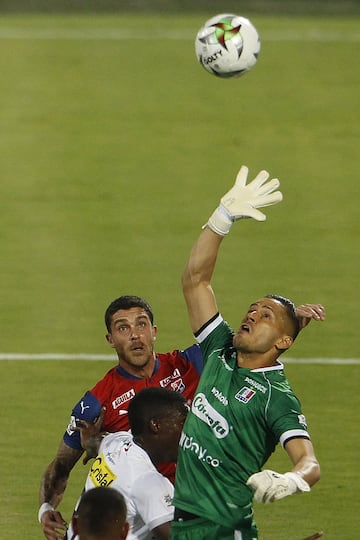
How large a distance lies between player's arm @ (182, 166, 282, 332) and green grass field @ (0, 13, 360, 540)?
8.22ft

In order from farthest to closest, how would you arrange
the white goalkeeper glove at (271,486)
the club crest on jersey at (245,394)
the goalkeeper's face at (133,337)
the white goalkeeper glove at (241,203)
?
the goalkeeper's face at (133,337) < the white goalkeeper glove at (241,203) < the club crest on jersey at (245,394) < the white goalkeeper glove at (271,486)

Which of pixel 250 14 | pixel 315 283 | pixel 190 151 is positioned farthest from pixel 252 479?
pixel 250 14

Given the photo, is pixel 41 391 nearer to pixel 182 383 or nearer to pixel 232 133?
pixel 182 383

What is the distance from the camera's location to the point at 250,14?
25266mm

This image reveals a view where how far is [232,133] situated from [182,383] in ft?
38.9

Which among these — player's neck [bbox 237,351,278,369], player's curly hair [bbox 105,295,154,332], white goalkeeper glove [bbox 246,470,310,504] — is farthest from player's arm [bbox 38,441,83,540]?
white goalkeeper glove [bbox 246,470,310,504]

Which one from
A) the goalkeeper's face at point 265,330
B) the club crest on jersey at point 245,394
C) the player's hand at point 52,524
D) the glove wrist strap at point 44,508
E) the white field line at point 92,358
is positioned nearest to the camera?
the club crest on jersey at point 245,394

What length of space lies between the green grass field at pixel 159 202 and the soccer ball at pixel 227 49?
8.98ft

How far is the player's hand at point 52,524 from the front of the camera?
25.6 feet

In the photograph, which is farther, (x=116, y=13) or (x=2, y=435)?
(x=116, y=13)

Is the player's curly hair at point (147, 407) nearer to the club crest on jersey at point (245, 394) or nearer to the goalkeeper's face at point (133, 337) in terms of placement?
the club crest on jersey at point (245, 394)

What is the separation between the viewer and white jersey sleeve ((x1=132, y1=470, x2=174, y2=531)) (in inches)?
278

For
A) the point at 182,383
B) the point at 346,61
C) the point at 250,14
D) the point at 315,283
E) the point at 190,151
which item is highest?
the point at 250,14

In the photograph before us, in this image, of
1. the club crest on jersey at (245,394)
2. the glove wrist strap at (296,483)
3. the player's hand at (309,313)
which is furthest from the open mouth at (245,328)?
the glove wrist strap at (296,483)
